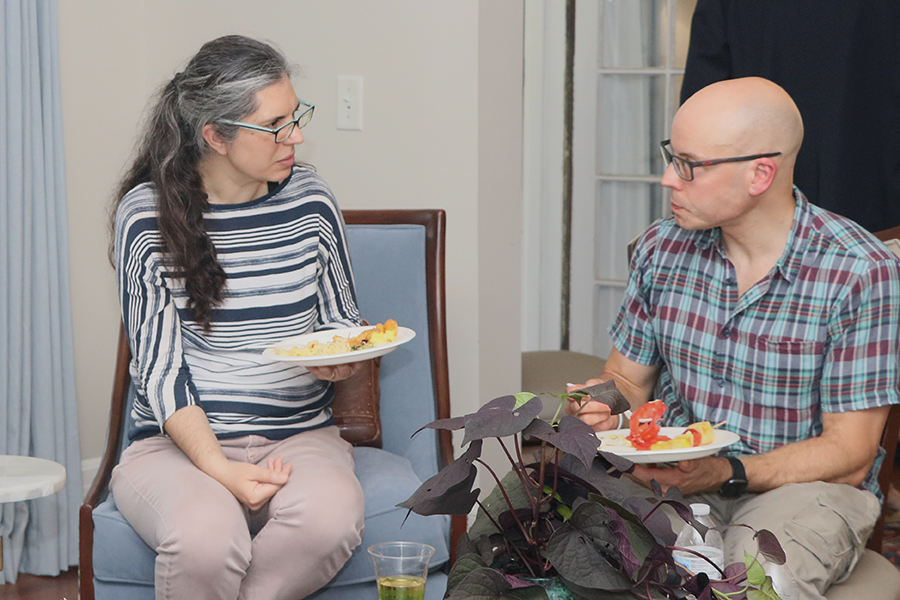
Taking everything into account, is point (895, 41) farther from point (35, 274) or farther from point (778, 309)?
point (35, 274)

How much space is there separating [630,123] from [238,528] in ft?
8.49

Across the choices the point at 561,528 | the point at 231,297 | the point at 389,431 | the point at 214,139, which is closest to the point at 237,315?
the point at 231,297

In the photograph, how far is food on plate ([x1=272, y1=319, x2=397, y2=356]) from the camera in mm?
1553

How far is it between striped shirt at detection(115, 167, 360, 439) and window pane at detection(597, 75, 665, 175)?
2065 mm

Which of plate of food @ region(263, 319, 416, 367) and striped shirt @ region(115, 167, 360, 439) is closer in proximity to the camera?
plate of food @ region(263, 319, 416, 367)

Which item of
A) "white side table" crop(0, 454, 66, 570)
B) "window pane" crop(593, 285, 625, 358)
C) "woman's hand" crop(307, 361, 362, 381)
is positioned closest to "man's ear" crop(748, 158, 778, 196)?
"woman's hand" crop(307, 361, 362, 381)

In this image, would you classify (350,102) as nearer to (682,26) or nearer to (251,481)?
(251,481)

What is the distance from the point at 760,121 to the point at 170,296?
106 centimetres

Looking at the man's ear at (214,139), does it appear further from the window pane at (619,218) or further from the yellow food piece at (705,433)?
the window pane at (619,218)

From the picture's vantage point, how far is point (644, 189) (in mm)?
3594

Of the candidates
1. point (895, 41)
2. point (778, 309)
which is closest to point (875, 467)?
point (778, 309)

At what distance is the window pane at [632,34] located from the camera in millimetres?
3494

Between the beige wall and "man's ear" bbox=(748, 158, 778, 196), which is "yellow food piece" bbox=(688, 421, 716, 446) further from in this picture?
the beige wall

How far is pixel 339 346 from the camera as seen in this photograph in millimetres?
1553
